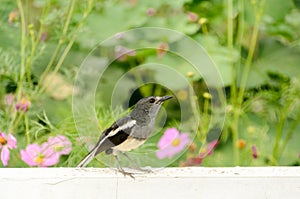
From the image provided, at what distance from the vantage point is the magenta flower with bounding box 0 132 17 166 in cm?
235

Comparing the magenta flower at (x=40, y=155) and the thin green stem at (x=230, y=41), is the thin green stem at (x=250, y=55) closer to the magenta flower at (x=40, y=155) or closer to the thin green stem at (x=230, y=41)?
the thin green stem at (x=230, y=41)

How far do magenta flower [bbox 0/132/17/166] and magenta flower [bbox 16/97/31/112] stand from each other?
12cm

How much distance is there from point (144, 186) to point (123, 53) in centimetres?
73

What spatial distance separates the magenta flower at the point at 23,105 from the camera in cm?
245

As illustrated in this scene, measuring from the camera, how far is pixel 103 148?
1.98m

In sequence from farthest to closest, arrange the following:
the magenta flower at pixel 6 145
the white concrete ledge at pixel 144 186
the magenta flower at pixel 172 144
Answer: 1. the magenta flower at pixel 6 145
2. the magenta flower at pixel 172 144
3. the white concrete ledge at pixel 144 186

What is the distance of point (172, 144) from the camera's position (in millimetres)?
2225

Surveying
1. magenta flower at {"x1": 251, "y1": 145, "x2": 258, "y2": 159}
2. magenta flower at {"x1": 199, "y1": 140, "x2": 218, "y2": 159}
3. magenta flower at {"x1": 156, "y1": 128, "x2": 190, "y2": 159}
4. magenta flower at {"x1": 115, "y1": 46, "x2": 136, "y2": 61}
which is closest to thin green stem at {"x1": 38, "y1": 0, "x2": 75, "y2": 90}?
magenta flower at {"x1": 115, "y1": 46, "x2": 136, "y2": 61}

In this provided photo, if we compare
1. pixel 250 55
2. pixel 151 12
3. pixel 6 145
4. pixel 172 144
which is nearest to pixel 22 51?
pixel 6 145

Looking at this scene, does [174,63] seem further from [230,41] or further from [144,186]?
[144,186]

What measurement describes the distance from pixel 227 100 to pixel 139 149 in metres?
0.36

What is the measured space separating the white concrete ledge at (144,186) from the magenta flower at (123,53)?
666 millimetres

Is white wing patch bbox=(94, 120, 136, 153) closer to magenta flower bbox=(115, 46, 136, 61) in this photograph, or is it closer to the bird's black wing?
the bird's black wing

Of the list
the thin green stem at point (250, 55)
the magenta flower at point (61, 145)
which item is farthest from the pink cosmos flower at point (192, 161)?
the magenta flower at point (61, 145)
